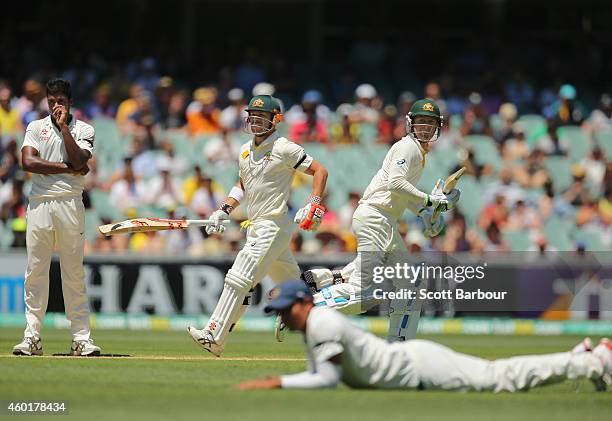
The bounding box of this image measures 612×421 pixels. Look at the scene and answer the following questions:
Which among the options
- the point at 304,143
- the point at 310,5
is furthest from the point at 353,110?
the point at 310,5

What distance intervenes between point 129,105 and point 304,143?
2.92 metres

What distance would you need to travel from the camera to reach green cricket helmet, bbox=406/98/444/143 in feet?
36.5

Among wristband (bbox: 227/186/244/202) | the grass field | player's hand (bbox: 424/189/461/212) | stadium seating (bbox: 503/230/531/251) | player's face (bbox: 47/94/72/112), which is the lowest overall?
the grass field

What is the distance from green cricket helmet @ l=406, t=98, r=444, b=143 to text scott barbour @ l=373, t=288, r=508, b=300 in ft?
4.42

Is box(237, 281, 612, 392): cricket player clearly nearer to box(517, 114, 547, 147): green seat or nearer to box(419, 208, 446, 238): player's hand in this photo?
box(419, 208, 446, 238): player's hand

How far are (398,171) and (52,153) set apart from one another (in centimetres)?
294

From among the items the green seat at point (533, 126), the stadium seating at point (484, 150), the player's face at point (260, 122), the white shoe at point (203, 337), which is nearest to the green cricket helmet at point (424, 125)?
the player's face at point (260, 122)

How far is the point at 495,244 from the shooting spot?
18594mm

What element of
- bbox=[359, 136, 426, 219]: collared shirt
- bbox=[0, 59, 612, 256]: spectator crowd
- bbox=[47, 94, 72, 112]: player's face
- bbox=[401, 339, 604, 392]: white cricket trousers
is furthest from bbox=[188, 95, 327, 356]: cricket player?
bbox=[0, 59, 612, 256]: spectator crowd

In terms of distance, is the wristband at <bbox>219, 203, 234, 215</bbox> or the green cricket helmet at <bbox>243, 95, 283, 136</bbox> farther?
the wristband at <bbox>219, 203, 234, 215</bbox>

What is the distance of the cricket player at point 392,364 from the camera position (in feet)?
25.8

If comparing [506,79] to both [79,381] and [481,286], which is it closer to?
[481,286]

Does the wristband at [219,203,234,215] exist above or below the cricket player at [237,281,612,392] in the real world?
above

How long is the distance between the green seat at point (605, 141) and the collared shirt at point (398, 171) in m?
10.8
